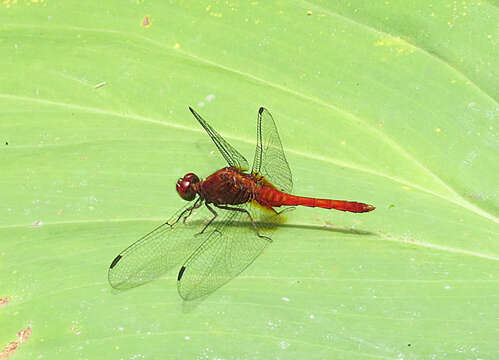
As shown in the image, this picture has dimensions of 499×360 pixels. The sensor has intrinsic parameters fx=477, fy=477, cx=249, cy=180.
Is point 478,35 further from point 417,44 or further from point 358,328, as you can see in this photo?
point 358,328

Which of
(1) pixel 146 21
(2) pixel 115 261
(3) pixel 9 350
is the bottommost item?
(3) pixel 9 350

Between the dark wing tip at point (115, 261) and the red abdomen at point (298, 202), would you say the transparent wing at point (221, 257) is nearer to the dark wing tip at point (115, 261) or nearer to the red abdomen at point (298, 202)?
the red abdomen at point (298, 202)

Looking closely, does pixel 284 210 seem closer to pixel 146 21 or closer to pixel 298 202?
pixel 298 202

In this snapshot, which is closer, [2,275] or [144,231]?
[2,275]

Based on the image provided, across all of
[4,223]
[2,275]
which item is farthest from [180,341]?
[4,223]

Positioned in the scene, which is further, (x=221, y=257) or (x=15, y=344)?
(x=221, y=257)

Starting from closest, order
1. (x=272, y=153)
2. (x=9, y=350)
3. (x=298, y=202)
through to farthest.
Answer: (x=9, y=350) < (x=298, y=202) < (x=272, y=153)

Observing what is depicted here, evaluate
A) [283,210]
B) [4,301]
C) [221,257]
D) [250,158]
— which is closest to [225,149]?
[250,158]
